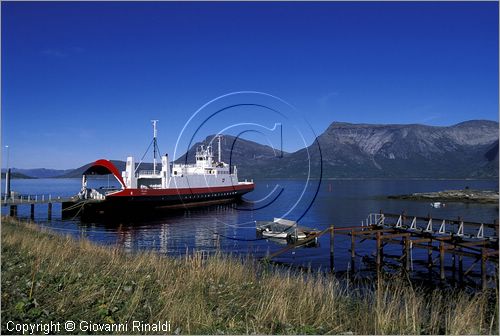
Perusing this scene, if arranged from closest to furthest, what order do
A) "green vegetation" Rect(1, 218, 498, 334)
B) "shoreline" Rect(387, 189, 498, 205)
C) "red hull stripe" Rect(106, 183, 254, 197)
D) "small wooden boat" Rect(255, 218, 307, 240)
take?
"green vegetation" Rect(1, 218, 498, 334)
"small wooden boat" Rect(255, 218, 307, 240)
"red hull stripe" Rect(106, 183, 254, 197)
"shoreline" Rect(387, 189, 498, 205)

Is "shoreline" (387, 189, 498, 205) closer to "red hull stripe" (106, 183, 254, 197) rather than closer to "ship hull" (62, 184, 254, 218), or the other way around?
"red hull stripe" (106, 183, 254, 197)

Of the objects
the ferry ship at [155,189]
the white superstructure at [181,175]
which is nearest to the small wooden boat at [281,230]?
the ferry ship at [155,189]

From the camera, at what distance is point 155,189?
6625 cm

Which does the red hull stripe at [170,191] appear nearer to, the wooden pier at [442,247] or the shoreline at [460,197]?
the wooden pier at [442,247]

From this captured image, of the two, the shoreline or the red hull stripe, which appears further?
the shoreline

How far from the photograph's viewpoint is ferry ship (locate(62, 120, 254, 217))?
61.7m

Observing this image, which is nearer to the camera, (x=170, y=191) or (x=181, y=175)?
(x=170, y=191)

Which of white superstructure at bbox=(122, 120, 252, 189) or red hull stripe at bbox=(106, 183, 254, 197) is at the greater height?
white superstructure at bbox=(122, 120, 252, 189)

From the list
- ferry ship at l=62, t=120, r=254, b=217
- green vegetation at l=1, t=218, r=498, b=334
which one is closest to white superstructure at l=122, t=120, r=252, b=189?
ferry ship at l=62, t=120, r=254, b=217

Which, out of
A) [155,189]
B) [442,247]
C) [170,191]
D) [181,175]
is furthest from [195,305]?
[181,175]

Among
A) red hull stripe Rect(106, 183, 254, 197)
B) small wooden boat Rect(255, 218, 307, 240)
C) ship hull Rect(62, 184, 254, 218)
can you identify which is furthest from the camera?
red hull stripe Rect(106, 183, 254, 197)

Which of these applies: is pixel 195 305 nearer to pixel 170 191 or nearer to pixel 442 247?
pixel 442 247

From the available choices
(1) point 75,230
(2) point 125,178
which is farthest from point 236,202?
(1) point 75,230

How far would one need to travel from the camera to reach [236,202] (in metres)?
94.3
